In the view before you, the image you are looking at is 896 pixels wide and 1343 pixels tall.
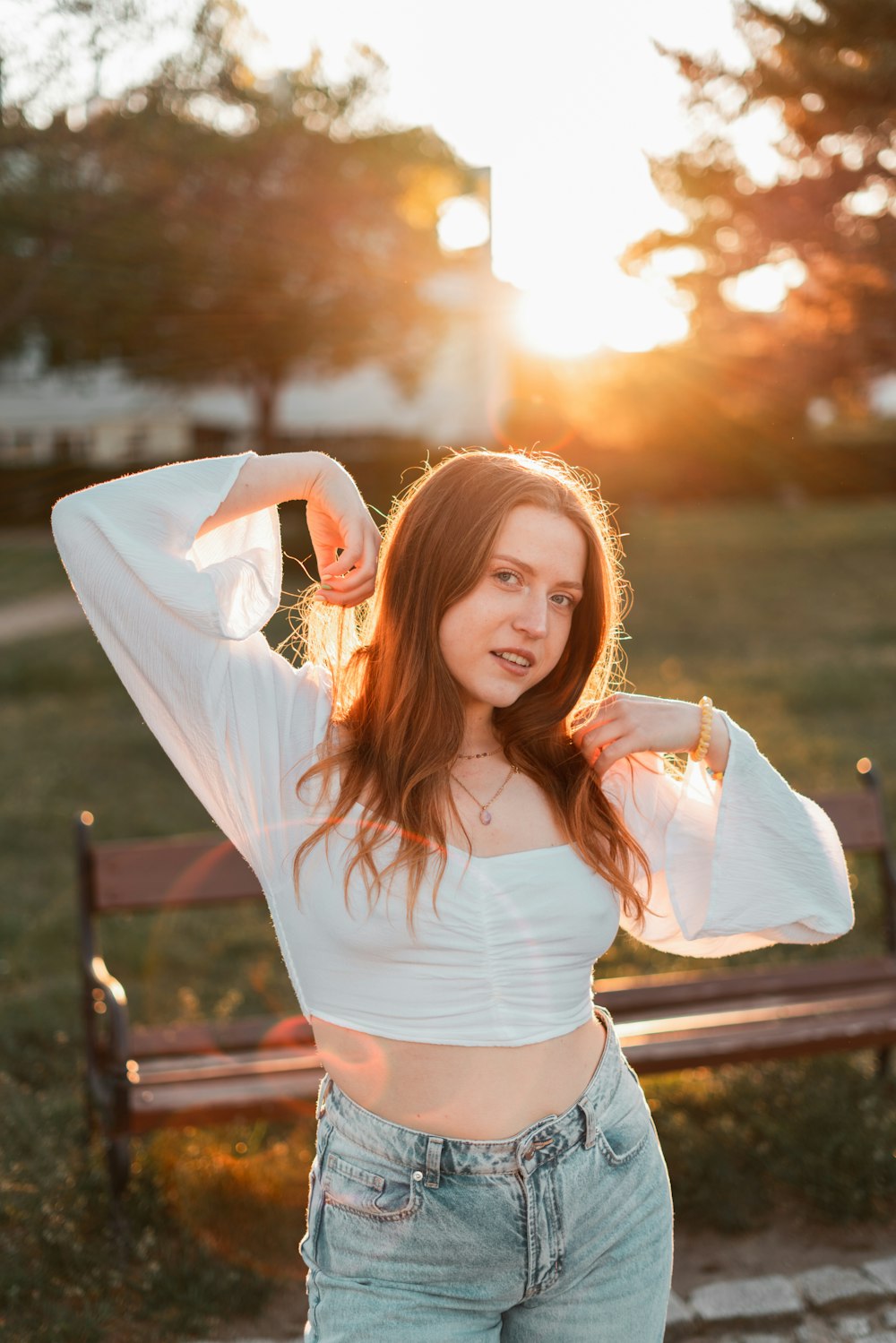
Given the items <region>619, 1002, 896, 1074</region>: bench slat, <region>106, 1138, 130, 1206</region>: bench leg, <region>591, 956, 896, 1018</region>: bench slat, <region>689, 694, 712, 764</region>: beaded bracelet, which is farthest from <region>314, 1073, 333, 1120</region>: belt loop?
<region>591, 956, 896, 1018</region>: bench slat

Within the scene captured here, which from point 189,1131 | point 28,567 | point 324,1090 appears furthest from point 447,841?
point 28,567

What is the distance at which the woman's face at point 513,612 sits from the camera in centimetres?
210

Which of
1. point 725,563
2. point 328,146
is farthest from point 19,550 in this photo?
point 725,563

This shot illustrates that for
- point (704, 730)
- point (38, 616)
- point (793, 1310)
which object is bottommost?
point (793, 1310)

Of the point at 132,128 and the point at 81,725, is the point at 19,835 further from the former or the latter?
the point at 132,128

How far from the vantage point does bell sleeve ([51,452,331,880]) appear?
2068 mm

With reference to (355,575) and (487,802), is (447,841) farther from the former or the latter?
(355,575)

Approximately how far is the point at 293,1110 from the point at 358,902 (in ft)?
6.86

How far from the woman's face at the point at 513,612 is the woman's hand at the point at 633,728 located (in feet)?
0.66

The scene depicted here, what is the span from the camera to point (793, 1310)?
362 cm

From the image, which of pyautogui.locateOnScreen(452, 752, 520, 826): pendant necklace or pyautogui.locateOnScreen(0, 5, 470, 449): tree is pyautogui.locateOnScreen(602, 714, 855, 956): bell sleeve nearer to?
pyautogui.locateOnScreen(452, 752, 520, 826): pendant necklace

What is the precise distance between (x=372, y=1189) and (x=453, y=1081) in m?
0.20

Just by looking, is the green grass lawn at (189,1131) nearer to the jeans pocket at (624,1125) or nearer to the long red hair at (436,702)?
the jeans pocket at (624,1125)

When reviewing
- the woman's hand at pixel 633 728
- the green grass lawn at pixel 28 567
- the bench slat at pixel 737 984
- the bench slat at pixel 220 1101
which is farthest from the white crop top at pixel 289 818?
the green grass lawn at pixel 28 567
